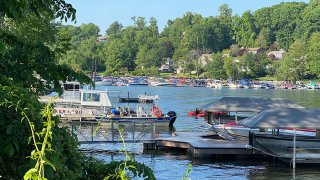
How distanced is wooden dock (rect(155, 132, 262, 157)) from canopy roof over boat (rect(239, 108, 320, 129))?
2.19m

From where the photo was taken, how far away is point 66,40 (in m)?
39.8

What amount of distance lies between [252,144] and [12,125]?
2291cm

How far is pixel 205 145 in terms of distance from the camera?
29.1 metres

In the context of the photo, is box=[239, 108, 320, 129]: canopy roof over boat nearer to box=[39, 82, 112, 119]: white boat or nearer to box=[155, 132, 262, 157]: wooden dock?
box=[155, 132, 262, 157]: wooden dock

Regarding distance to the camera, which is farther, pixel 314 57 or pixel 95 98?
pixel 314 57

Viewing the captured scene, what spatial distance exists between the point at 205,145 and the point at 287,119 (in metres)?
4.79

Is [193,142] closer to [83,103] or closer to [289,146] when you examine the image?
[289,146]

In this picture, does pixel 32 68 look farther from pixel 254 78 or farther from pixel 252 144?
pixel 254 78

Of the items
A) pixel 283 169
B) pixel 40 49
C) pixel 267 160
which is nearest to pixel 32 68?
pixel 40 49

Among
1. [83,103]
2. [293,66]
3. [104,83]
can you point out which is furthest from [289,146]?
[293,66]

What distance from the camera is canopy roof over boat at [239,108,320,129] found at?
25344mm

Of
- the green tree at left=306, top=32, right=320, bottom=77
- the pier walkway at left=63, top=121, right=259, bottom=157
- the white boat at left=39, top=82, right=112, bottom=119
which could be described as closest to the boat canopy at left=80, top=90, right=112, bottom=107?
the white boat at left=39, top=82, right=112, bottom=119

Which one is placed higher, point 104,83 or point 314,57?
point 314,57

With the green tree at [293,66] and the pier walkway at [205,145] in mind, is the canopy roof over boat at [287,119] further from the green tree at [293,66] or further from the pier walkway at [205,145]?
the green tree at [293,66]
